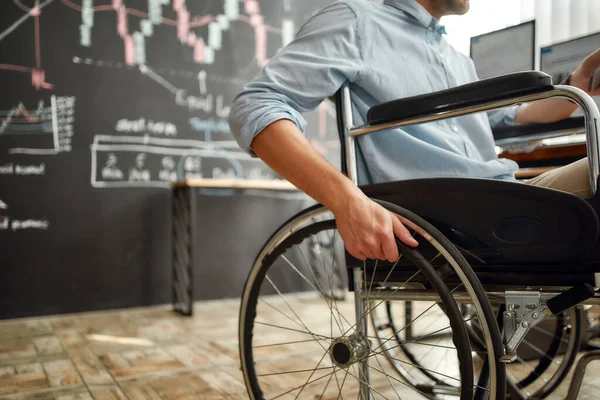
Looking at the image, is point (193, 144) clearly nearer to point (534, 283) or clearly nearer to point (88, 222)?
point (88, 222)

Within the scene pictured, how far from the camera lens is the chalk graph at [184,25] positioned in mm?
2812

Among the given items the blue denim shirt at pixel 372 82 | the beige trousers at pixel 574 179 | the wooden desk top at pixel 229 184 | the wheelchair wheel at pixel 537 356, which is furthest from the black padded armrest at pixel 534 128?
the wooden desk top at pixel 229 184

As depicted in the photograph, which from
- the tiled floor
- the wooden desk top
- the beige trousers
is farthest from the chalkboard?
the beige trousers

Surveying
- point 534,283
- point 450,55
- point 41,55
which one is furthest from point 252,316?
point 41,55

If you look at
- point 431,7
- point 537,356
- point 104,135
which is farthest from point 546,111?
point 104,135

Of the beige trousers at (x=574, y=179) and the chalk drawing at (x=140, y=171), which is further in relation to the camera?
the chalk drawing at (x=140, y=171)

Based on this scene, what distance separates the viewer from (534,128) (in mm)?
1112

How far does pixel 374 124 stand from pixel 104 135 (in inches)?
90.8

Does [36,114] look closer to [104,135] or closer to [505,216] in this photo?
[104,135]

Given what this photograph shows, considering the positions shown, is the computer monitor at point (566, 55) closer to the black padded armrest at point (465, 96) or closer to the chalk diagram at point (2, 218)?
the black padded armrest at point (465, 96)

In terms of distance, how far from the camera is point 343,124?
92 cm

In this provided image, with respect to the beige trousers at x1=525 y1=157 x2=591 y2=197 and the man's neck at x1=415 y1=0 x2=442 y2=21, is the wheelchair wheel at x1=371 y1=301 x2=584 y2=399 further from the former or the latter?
the man's neck at x1=415 y1=0 x2=442 y2=21

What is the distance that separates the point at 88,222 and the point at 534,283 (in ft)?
8.15

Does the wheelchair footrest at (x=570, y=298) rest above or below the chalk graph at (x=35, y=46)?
below
